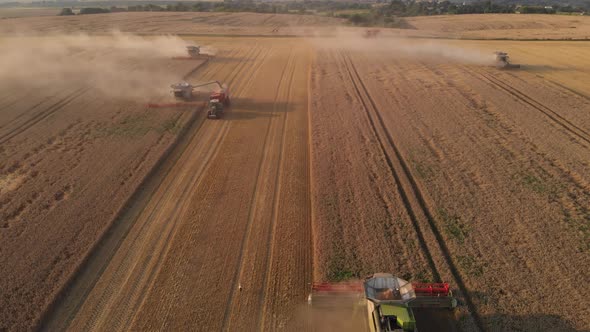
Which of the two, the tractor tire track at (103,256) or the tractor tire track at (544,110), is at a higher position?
the tractor tire track at (544,110)

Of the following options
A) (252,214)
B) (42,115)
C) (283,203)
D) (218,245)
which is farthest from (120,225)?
(42,115)

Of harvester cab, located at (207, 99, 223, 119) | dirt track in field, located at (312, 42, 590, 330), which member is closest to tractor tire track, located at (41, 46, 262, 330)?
harvester cab, located at (207, 99, 223, 119)

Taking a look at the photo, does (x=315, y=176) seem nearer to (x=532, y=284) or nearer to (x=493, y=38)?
(x=532, y=284)

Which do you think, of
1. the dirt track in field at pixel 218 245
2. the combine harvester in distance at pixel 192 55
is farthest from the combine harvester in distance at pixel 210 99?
the combine harvester in distance at pixel 192 55

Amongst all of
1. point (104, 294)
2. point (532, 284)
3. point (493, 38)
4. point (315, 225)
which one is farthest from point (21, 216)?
point (493, 38)

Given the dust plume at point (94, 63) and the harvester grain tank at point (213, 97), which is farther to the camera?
the dust plume at point (94, 63)

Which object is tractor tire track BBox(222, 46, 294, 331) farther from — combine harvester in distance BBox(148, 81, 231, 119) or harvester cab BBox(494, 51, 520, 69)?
harvester cab BBox(494, 51, 520, 69)

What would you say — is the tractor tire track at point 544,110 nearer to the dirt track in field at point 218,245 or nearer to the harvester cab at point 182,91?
the dirt track in field at point 218,245
